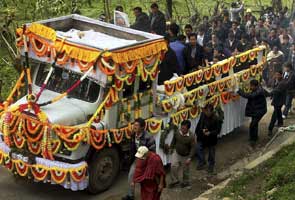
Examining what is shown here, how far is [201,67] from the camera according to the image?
11250mm

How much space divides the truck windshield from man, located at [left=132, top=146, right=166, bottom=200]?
6.65 ft

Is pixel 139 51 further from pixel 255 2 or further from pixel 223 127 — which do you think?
pixel 255 2

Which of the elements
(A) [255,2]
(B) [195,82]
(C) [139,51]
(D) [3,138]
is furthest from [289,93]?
(A) [255,2]

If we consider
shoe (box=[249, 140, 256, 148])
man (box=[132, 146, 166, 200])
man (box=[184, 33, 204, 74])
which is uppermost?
man (box=[184, 33, 204, 74])

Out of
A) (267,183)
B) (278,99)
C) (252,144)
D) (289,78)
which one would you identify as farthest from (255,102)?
(267,183)

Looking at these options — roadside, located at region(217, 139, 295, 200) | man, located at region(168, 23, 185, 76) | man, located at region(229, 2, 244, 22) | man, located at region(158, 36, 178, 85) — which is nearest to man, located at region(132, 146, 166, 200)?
roadside, located at region(217, 139, 295, 200)

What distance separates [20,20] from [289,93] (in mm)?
8930

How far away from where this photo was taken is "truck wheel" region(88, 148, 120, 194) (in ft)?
31.1

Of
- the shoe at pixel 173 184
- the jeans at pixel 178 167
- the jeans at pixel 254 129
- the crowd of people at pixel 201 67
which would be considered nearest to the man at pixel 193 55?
the crowd of people at pixel 201 67

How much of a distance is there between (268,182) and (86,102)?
321cm

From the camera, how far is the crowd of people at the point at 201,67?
823cm

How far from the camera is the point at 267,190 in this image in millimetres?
8555

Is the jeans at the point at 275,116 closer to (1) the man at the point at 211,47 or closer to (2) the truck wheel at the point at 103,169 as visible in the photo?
(1) the man at the point at 211,47

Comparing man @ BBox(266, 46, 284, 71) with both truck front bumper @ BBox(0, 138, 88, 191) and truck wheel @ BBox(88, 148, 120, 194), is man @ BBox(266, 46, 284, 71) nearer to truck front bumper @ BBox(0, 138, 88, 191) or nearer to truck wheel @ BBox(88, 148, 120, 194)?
truck wheel @ BBox(88, 148, 120, 194)
